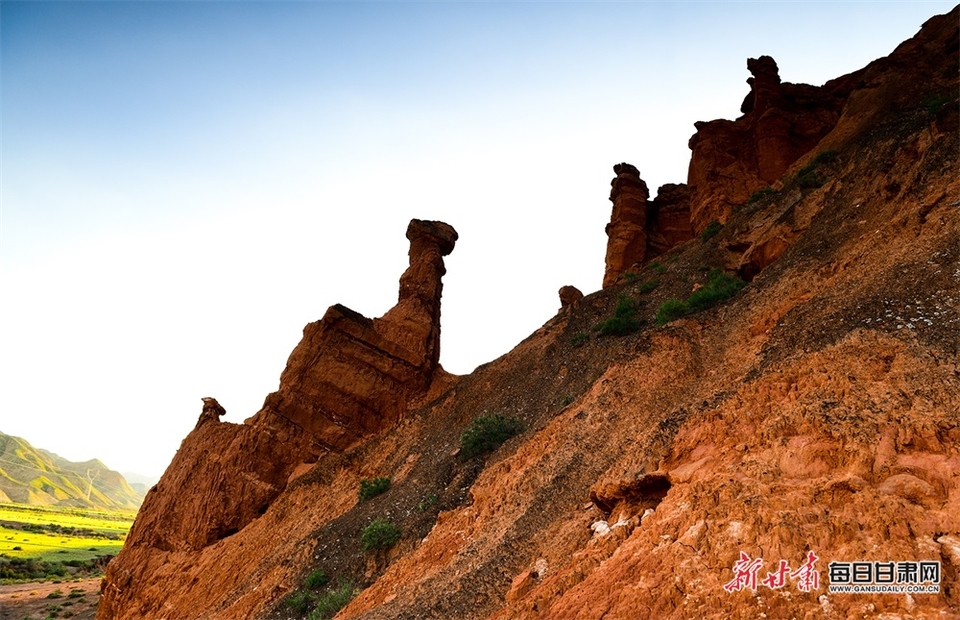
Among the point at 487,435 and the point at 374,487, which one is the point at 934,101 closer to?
the point at 487,435

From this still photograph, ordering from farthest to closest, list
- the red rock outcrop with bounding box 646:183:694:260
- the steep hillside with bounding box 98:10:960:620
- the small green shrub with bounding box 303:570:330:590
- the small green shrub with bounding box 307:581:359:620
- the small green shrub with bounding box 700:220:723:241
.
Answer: the red rock outcrop with bounding box 646:183:694:260 → the small green shrub with bounding box 700:220:723:241 → the small green shrub with bounding box 303:570:330:590 → the small green shrub with bounding box 307:581:359:620 → the steep hillside with bounding box 98:10:960:620

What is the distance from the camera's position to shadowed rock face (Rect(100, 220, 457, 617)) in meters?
24.8

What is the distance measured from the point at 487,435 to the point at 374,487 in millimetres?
5224

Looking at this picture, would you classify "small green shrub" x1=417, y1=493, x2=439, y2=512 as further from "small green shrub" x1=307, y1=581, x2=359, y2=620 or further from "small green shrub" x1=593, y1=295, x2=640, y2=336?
"small green shrub" x1=593, y1=295, x2=640, y2=336

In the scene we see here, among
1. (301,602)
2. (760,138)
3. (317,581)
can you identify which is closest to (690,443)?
(301,602)

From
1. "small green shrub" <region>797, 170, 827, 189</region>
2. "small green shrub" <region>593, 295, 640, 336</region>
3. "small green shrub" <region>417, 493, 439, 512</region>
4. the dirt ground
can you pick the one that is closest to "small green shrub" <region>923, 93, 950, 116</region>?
"small green shrub" <region>797, 170, 827, 189</region>

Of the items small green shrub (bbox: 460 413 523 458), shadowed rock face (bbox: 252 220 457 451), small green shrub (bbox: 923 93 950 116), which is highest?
small green shrub (bbox: 923 93 950 116)

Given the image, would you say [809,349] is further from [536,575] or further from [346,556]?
[346,556]

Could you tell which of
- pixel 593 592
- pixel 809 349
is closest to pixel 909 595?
pixel 593 592

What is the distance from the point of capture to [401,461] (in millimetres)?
22500

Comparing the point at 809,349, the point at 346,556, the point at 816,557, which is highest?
the point at 809,349

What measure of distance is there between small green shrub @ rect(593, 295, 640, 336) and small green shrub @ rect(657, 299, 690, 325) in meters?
1.78

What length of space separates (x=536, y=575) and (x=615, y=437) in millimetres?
4974

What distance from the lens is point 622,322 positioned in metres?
22.0
